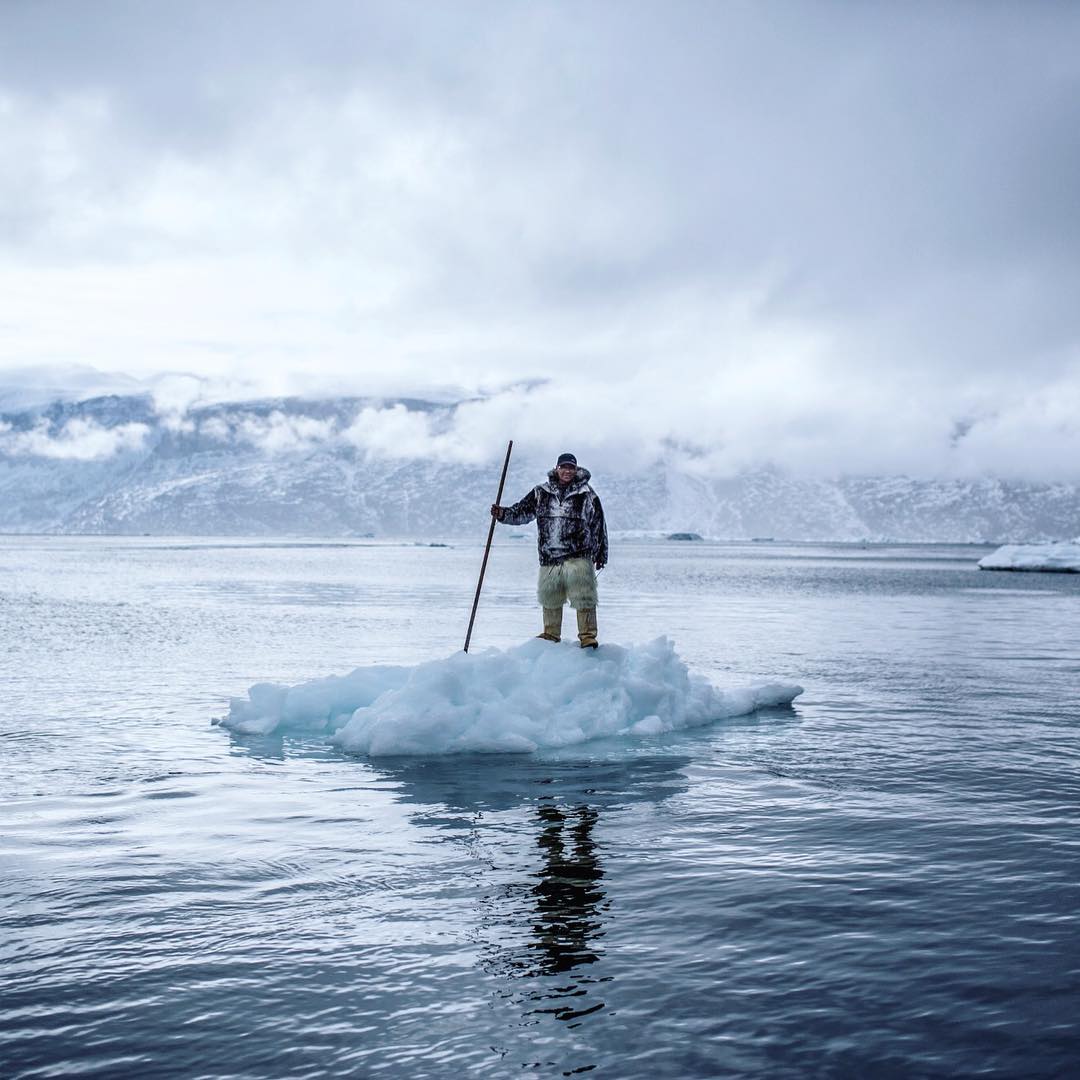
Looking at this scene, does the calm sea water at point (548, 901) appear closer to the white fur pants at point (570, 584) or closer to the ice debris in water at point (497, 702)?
the ice debris in water at point (497, 702)

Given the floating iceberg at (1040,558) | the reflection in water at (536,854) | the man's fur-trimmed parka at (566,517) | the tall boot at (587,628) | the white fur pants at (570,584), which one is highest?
the man's fur-trimmed parka at (566,517)

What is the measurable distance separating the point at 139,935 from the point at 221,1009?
1.20 metres

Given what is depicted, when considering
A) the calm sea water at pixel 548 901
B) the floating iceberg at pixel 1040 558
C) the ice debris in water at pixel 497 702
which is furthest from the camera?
the floating iceberg at pixel 1040 558

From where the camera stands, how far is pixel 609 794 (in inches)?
387

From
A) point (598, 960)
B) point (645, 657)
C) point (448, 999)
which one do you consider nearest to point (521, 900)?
point (598, 960)

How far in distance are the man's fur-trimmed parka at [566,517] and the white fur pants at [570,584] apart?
121mm

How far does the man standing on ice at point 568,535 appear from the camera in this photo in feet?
44.9

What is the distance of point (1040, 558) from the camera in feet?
334

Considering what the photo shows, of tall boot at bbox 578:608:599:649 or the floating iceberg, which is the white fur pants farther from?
the floating iceberg

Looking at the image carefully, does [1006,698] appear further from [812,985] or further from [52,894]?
[52,894]

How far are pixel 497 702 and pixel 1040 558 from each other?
100828 millimetres

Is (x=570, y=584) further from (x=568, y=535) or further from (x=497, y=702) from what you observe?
(x=497, y=702)

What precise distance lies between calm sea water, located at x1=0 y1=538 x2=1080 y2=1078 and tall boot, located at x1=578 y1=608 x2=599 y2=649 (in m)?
1.58

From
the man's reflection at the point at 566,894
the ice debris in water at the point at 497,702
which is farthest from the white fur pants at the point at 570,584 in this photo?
the man's reflection at the point at 566,894
